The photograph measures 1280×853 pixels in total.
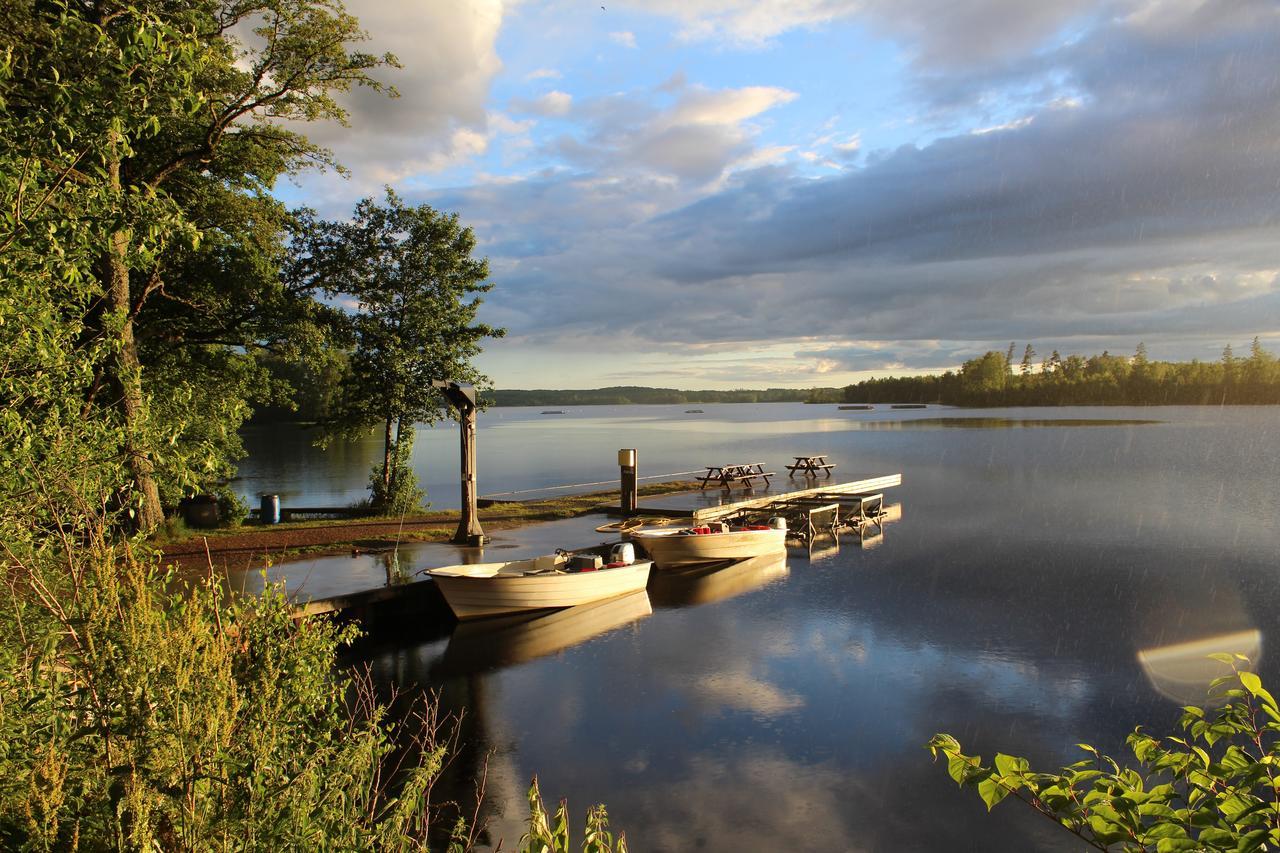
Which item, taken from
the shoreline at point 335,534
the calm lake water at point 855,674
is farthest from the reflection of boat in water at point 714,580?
the shoreline at point 335,534

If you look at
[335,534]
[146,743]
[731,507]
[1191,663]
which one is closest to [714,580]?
[731,507]

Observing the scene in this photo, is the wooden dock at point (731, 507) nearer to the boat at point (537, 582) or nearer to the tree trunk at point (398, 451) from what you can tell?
the boat at point (537, 582)

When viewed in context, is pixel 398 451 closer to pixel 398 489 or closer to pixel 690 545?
pixel 398 489

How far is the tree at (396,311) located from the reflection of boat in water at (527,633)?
368 inches

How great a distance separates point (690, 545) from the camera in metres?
19.9

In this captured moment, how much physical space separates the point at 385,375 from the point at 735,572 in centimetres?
1137

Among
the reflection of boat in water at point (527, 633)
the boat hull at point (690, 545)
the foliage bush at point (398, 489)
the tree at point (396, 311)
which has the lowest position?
the reflection of boat in water at point (527, 633)

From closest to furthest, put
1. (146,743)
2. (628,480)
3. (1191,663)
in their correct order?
(146,743) < (1191,663) < (628,480)

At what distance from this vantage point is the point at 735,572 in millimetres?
20281

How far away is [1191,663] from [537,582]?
1137 centimetres

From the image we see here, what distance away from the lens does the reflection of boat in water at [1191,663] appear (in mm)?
12286

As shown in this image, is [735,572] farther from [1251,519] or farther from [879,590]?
[1251,519]

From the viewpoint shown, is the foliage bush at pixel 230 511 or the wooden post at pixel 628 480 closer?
the foliage bush at pixel 230 511

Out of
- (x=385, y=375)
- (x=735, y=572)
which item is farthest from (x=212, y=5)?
(x=735, y=572)
